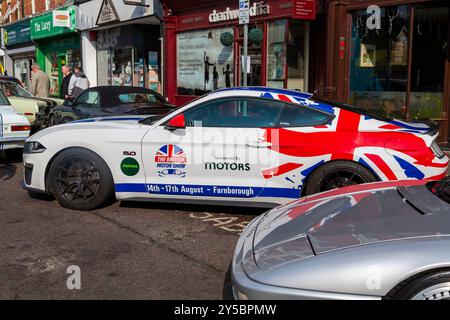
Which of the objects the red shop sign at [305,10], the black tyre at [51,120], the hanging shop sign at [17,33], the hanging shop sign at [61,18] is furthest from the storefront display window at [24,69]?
the red shop sign at [305,10]

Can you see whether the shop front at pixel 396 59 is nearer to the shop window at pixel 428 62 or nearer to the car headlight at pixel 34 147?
the shop window at pixel 428 62

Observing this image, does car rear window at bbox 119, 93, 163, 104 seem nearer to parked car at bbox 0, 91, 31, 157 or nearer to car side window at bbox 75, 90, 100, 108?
car side window at bbox 75, 90, 100, 108

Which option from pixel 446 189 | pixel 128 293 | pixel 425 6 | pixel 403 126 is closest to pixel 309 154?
pixel 403 126

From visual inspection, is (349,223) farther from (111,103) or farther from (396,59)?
(396,59)

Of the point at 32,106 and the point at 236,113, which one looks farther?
the point at 32,106

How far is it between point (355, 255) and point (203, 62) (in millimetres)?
12749

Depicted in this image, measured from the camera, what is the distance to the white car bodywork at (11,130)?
28.0 feet

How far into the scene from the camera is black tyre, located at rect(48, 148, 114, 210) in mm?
5750

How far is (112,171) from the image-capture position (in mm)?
5730

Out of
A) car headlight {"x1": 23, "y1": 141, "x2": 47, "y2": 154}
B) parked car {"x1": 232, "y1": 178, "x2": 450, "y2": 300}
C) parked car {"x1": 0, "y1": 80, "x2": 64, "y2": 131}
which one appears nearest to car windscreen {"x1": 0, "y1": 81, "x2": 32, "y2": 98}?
parked car {"x1": 0, "y1": 80, "x2": 64, "y2": 131}

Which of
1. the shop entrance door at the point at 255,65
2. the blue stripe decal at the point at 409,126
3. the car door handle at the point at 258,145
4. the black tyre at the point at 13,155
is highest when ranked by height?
the shop entrance door at the point at 255,65

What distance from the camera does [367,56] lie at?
10.9m

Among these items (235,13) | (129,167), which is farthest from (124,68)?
(129,167)

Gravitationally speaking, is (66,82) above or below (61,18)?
below
